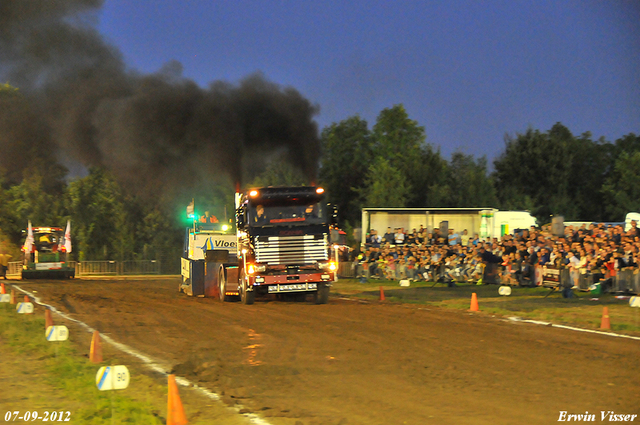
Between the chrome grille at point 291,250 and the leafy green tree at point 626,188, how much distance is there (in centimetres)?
3235

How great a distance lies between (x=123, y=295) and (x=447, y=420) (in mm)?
20010

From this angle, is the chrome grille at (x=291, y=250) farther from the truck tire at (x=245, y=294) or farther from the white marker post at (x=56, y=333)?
the white marker post at (x=56, y=333)

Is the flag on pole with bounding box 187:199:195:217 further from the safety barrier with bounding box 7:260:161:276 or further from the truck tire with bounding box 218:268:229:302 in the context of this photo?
the safety barrier with bounding box 7:260:161:276

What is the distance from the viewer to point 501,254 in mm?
25188

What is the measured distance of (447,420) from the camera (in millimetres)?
6875

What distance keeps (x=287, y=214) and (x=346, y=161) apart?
47.4 metres

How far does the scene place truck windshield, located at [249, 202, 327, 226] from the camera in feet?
64.7

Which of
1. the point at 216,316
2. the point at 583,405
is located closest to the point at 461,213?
the point at 216,316

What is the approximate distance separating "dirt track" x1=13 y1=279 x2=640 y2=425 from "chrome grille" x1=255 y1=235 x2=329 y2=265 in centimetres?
266

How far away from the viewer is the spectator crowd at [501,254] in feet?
65.6

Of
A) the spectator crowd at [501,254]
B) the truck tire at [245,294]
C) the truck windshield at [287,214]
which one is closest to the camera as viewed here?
the truck windshield at [287,214]

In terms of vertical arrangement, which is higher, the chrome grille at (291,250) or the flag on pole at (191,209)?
the flag on pole at (191,209)

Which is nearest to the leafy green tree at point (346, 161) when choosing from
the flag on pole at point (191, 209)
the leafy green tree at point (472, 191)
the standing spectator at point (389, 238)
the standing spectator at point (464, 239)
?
the leafy green tree at point (472, 191)

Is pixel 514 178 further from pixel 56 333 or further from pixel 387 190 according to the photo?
pixel 56 333
